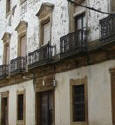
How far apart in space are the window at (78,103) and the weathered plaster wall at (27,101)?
172 inches

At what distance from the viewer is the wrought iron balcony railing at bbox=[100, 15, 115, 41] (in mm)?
14006

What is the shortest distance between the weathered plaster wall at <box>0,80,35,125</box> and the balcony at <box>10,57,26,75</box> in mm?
775

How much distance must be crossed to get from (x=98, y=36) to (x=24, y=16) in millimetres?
8797

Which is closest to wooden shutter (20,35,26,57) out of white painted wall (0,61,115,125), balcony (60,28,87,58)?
white painted wall (0,61,115,125)

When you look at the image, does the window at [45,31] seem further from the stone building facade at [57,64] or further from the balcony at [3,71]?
the balcony at [3,71]

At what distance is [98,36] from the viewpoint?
15.6m

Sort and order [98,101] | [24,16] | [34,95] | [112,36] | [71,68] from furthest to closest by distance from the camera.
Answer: [24,16] < [34,95] < [71,68] < [98,101] < [112,36]

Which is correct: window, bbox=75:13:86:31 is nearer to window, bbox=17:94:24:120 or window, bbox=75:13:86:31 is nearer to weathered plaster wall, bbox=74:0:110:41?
weathered plaster wall, bbox=74:0:110:41

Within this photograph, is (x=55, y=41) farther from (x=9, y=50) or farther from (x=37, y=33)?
(x=9, y=50)

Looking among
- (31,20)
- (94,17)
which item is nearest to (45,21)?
(31,20)

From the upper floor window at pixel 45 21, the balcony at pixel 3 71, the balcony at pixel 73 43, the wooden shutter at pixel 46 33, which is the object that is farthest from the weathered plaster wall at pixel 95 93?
the balcony at pixel 3 71

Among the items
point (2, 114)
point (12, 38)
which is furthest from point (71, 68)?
point (2, 114)

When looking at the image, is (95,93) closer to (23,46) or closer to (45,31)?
(45,31)

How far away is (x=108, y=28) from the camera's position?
1431 cm
